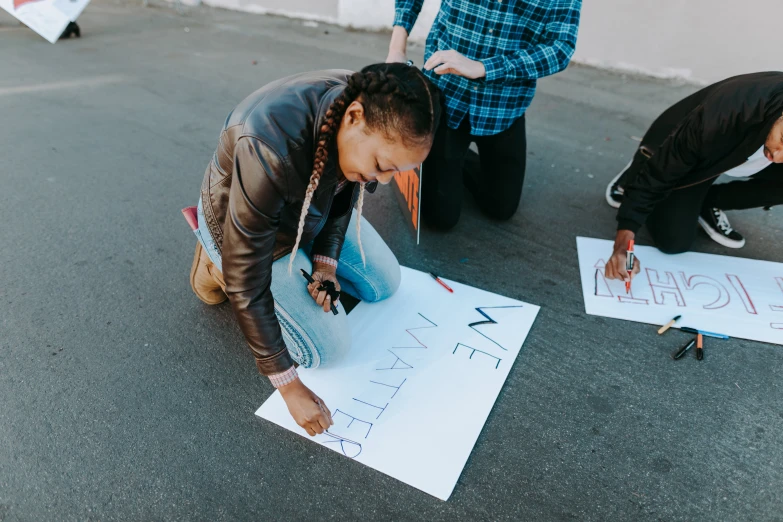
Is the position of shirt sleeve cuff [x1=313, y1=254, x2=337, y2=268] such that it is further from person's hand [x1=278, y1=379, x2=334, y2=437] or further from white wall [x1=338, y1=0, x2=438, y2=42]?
white wall [x1=338, y1=0, x2=438, y2=42]

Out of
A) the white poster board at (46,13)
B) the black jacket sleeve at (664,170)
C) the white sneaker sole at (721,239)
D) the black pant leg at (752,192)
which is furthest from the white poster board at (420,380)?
the white poster board at (46,13)

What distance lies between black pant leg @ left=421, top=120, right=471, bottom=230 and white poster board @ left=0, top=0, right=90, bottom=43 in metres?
2.89

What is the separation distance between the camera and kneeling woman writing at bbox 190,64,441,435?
3.24 ft

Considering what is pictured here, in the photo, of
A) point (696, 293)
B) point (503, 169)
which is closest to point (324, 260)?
point (503, 169)

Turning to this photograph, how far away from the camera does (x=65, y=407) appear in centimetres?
142

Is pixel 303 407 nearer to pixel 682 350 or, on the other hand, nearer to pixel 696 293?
pixel 682 350

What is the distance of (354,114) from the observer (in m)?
1.01

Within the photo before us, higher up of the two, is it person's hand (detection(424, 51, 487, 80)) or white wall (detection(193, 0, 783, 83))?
person's hand (detection(424, 51, 487, 80))

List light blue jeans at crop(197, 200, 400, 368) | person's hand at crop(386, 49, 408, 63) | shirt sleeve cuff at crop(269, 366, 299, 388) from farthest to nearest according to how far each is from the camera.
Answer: person's hand at crop(386, 49, 408, 63) < light blue jeans at crop(197, 200, 400, 368) < shirt sleeve cuff at crop(269, 366, 299, 388)

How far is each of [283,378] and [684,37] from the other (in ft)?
12.4

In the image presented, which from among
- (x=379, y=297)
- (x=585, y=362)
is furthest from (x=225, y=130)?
(x=585, y=362)

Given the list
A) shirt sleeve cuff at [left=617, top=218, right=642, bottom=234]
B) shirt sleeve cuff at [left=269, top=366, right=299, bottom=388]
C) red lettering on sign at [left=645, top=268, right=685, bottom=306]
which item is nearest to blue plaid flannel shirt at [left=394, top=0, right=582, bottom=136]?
shirt sleeve cuff at [left=617, top=218, right=642, bottom=234]

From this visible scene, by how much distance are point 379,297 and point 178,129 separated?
1.93 meters

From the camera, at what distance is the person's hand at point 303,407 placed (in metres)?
1.21
